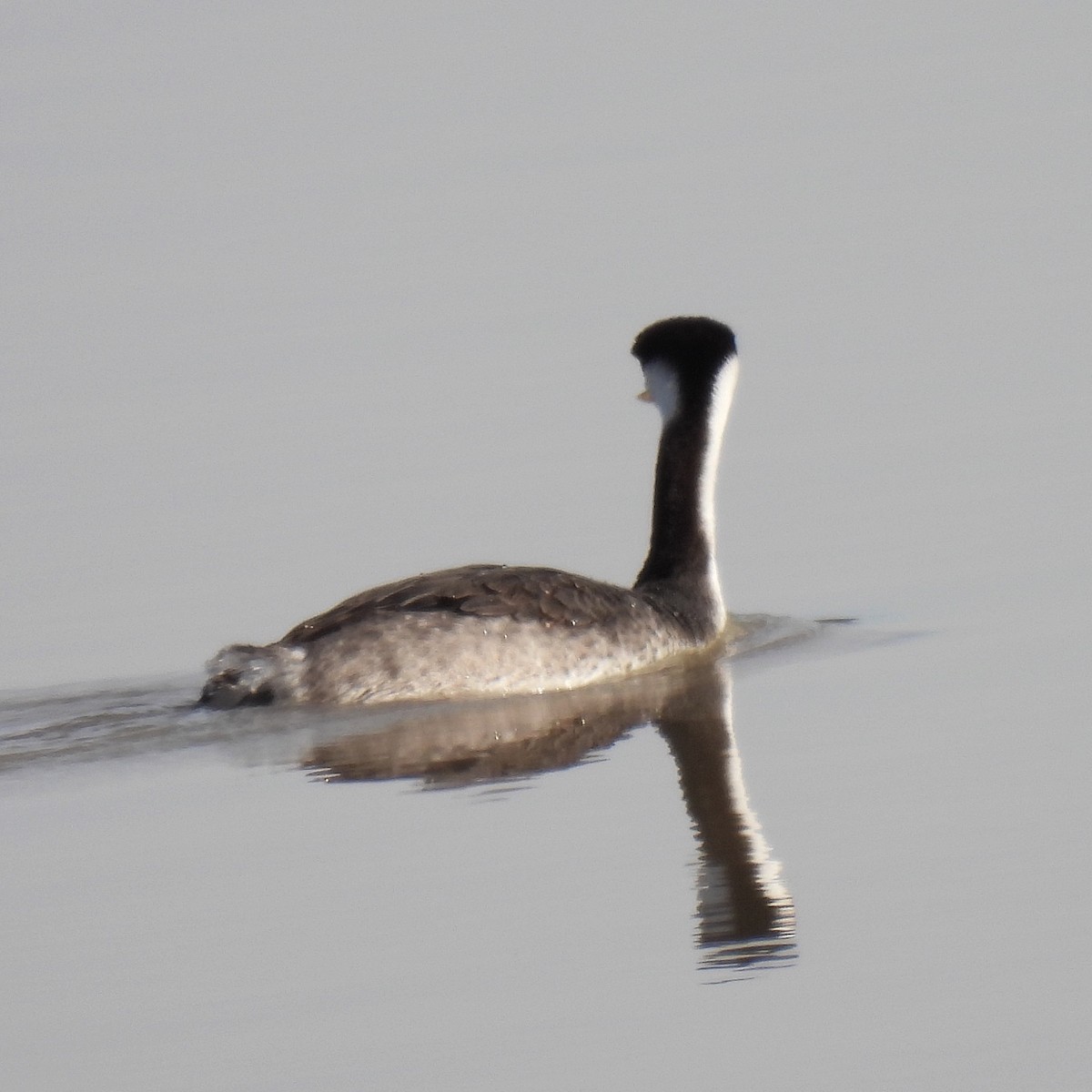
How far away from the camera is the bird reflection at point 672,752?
7883 millimetres

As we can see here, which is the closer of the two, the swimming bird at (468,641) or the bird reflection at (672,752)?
the bird reflection at (672,752)

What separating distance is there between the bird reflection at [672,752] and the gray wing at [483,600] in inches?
17.4

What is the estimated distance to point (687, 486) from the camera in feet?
46.0

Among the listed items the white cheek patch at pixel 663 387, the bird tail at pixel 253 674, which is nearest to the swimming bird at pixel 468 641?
the bird tail at pixel 253 674

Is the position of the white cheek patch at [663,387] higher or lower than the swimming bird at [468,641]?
higher

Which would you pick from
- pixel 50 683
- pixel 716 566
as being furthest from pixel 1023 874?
pixel 50 683

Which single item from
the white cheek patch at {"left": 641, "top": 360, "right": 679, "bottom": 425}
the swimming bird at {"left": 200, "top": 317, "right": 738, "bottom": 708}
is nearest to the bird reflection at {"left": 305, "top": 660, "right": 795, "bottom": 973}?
the swimming bird at {"left": 200, "top": 317, "right": 738, "bottom": 708}

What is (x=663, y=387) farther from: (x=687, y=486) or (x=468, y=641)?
(x=468, y=641)

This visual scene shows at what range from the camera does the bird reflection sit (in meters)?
7.88

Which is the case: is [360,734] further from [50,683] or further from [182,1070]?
[182,1070]

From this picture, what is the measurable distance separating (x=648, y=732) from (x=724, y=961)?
12.1 ft

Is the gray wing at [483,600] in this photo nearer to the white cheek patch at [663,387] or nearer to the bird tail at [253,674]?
the bird tail at [253,674]

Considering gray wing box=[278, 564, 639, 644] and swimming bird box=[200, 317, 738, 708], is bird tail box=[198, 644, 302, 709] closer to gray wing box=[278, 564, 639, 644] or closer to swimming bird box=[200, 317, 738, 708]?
swimming bird box=[200, 317, 738, 708]

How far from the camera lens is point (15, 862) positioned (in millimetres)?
9195
